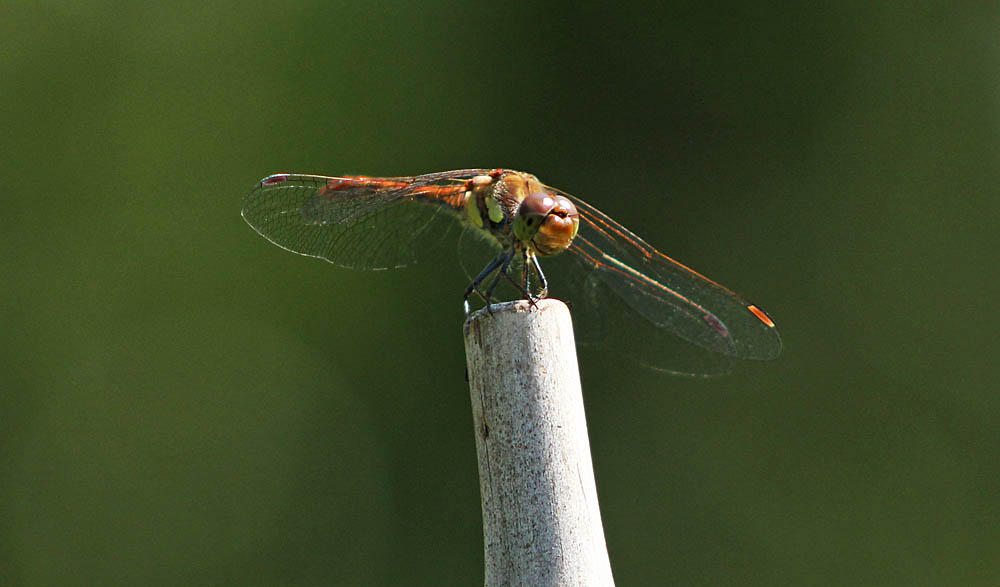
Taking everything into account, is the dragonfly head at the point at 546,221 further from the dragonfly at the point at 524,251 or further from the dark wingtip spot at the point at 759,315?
the dark wingtip spot at the point at 759,315

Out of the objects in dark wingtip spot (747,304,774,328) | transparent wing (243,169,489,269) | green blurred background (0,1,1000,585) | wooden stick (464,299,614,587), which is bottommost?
wooden stick (464,299,614,587)

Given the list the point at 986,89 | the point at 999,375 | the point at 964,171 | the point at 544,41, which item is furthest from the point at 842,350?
the point at 544,41

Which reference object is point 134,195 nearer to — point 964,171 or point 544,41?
point 544,41

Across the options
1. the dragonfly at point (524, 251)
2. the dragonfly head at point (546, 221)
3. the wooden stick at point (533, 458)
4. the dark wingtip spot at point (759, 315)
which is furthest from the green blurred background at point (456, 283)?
the wooden stick at point (533, 458)

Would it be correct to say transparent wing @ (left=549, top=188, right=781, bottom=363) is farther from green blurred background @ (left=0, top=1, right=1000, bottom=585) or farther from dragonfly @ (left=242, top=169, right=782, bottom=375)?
green blurred background @ (left=0, top=1, right=1000, bottom=585)

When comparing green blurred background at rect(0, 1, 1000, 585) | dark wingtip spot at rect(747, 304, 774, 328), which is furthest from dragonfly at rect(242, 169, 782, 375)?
green blurred background at rect(0, 1, 1000, 585)

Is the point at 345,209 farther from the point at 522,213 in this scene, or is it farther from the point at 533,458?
the point at 533,458
